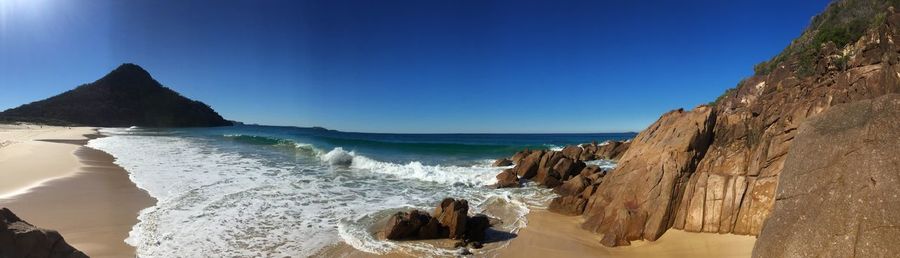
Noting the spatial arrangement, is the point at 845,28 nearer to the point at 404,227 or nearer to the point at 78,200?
the point at 404,227

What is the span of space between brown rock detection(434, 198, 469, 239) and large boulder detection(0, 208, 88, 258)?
598cm

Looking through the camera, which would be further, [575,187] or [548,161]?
[548,161]

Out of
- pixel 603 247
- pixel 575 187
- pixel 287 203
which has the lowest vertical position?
pixel 603 247

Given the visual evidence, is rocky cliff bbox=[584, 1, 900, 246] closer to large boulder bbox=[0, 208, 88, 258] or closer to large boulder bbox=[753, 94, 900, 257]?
large boulder bbox=[753, 94, 900, 257]

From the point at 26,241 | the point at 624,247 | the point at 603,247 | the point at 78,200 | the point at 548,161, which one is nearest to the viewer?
the point at 26,241

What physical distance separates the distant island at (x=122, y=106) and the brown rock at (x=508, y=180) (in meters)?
108

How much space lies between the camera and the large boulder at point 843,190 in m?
4.29

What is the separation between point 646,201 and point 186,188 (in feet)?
44.6

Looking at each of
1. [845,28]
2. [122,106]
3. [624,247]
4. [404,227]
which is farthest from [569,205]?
[122,106]

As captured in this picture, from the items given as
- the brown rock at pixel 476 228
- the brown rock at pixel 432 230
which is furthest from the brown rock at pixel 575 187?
the brown rock at pixel 432 230

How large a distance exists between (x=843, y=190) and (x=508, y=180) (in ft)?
40.5

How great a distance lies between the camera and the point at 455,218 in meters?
8.86

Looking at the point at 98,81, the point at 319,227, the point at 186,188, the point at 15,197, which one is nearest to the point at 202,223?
the point at 319,227

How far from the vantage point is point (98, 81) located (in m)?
128
